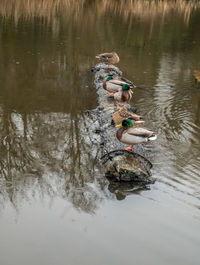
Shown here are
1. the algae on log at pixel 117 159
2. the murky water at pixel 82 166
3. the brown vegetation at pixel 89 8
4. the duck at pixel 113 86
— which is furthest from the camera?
the brown vegetation at pixel 89 8

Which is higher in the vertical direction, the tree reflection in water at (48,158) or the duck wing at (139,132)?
the duck wing at (139,132)

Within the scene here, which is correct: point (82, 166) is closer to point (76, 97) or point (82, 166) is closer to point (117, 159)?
point (117, 159)

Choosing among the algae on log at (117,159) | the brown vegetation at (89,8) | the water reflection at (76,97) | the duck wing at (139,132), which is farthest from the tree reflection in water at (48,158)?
the brown vegetation at (89,8)

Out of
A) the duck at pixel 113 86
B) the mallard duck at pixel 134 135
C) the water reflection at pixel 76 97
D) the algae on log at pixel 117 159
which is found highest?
the mallard duck at pixel 134 135

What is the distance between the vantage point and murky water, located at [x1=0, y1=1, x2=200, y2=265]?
371 cm

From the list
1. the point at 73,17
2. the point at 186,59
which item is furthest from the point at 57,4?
the point at 186,59

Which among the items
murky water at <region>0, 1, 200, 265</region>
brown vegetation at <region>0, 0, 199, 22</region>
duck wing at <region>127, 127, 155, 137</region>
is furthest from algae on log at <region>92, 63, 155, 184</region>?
brown vegetation at <region>0, 0, 199, 22</region>

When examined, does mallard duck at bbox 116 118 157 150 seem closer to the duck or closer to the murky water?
the murky water

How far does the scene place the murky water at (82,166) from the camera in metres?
3.71

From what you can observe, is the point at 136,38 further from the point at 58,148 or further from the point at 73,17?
the point at 58,148

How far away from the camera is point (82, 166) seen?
16.7ft

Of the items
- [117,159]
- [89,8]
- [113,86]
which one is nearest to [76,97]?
[113,86]

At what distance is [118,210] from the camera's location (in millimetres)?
4242

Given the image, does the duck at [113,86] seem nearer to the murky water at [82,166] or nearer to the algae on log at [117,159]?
the murky water at [82,166]
